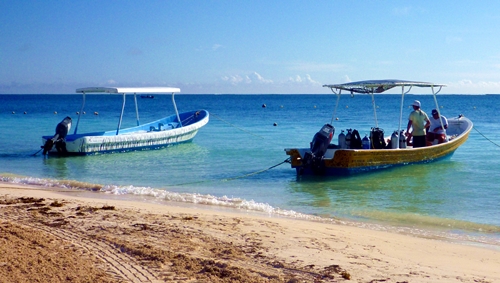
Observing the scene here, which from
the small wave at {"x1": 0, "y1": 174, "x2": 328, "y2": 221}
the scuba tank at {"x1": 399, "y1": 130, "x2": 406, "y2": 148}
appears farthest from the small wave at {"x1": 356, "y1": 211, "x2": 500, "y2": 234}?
the scuba tank at {"x1": 399, "y1": 130, "x2": 406, "y2": 148}

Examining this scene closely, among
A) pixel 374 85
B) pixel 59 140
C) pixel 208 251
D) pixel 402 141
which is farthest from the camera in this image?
pixel 59 140

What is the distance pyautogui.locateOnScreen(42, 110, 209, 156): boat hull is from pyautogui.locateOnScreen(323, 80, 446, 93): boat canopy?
779 centimetres

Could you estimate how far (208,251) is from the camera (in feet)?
19.0

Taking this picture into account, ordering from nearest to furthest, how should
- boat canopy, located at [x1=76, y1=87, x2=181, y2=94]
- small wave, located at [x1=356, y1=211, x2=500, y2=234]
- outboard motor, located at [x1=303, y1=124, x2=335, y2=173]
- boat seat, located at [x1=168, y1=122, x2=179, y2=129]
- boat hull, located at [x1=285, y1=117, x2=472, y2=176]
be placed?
1. small wave, located at [x1=356, y1=211, x2=500, y2=234]
2. outboard motor, located at [x1=303, y1=124, x2=335, y2=173]
3. boat hull, located at [x1=285, y1=117, x2=472, y2=176]
4. boat canopy, located at [x1=76, y1=87, x2=181, y2=94]
5. boat seat, located at [x1=168, y1=122, x2=179, y2=129]

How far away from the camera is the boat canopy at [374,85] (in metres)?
13.5

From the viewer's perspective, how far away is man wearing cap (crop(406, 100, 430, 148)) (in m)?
13.9

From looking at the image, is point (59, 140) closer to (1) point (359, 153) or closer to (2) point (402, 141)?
(1) point (359, 153)

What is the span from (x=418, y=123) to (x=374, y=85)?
1.67m

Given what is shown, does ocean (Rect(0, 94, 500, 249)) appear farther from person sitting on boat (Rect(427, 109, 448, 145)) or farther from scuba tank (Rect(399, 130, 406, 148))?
person sitting on boat (Rect(427, 109, 448, 145))

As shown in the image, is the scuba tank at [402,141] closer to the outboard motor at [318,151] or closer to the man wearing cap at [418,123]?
the man wearing cap at [418,123]

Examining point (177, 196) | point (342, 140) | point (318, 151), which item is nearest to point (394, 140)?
point (342, 140)

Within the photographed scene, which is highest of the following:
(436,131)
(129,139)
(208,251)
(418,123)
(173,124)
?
(418,123)

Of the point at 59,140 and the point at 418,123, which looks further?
the point at 59,140

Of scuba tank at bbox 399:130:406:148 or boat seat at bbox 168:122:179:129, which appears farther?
boat seat at bbox 168:122:179:129
